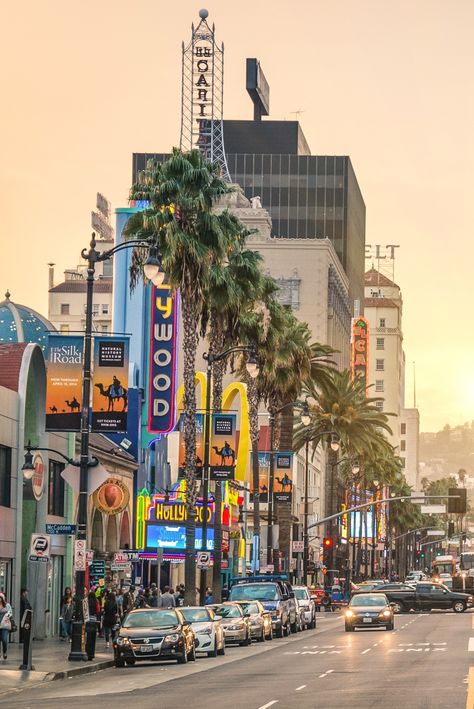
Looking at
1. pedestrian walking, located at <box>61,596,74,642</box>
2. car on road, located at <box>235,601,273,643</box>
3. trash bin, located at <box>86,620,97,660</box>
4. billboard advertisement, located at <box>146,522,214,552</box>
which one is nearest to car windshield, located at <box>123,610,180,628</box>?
trash bin, located at <box>86,620,97,660</box>

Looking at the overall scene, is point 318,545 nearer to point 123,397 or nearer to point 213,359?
point 213,359

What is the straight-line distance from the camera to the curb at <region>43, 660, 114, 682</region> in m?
34.5

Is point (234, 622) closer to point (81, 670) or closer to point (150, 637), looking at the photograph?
point (150, 637)

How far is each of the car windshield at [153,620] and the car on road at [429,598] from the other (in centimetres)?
4555

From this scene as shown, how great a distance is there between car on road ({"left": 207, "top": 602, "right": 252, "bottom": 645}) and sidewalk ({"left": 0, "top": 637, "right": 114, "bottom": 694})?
13.9 feet

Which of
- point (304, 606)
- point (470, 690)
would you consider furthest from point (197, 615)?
point (304, 606)

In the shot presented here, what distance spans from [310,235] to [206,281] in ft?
397

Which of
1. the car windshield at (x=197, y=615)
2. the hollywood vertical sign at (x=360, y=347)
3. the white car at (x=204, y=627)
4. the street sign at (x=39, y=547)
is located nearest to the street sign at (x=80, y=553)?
the street sign at (x=39, y=547)

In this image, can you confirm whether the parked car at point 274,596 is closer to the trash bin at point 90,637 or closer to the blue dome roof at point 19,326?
the blue dome roof at point 19,326

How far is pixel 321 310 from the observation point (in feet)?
501

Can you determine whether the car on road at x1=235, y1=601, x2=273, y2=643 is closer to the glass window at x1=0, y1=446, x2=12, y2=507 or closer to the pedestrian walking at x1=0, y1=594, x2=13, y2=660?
the glass window at x1=0, y1=446, x2=12, y2=507

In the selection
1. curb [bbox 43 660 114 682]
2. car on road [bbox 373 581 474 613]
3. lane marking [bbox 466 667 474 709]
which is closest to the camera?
lane marking [bbox 466 667 474 709]

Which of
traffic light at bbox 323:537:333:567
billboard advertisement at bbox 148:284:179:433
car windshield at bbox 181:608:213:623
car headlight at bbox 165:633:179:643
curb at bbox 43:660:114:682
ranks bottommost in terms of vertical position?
curb at bbox 43:660:114:682

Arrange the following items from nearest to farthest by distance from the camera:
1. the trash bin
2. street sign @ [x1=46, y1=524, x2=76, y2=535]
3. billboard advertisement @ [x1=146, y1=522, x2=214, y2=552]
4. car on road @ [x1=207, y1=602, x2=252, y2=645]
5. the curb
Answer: the curb
the trash bin
street sign @ [x1=46, y1=524, x2=76, y2=535]
car on road @ [x1=207, y1=602, x2=252, y2=645]
billboard advertisement @ [x1=146, y1=522, x2=214, y2=552]
